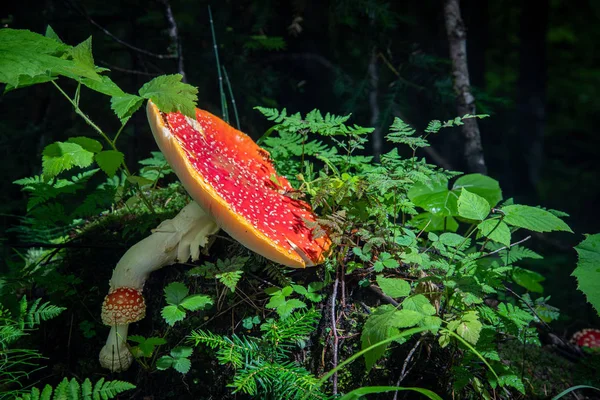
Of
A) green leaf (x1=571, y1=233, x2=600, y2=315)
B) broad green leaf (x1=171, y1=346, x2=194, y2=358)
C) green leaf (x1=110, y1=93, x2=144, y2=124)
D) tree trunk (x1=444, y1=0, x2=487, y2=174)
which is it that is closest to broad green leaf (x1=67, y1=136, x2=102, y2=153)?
green leaf (x1=110, y1=93, x2=144, y2=124)

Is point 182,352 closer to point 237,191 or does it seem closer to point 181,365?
point 181,365

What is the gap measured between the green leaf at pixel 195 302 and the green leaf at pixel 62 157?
0.76 meters

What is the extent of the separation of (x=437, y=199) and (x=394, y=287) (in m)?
0.86

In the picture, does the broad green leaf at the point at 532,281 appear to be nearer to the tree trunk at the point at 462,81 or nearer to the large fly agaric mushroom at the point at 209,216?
the tree trunk at the point at 462,81

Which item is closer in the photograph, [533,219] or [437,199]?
[533,219]

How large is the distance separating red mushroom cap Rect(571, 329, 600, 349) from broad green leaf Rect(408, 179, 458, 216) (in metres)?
1.50

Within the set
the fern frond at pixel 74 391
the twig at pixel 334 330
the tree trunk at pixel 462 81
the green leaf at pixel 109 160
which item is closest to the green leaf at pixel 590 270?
the twig at pixel 334 330

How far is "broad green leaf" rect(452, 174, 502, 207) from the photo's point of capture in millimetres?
2607

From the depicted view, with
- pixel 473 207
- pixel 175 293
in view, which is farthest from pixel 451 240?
pixel 175 293

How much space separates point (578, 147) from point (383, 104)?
8154 millimetres

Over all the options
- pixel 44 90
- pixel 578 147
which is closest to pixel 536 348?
pixel 44 90

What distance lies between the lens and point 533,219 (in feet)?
6.41

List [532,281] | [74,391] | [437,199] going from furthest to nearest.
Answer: [532,281]
[437,199]
[74,391]

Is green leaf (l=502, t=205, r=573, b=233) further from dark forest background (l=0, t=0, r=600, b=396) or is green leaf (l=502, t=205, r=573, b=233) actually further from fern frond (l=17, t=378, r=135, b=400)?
fern frond (l=17, t=378, r=135, b=400)
